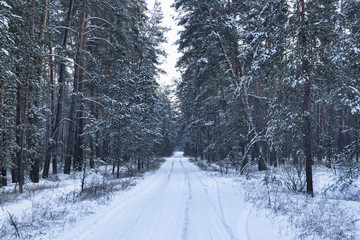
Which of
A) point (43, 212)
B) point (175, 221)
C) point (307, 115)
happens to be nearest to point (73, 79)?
point (43, 212)

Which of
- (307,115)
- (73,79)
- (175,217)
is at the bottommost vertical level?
(175,217)

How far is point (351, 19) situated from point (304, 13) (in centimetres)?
273

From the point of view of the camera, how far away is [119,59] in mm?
16656

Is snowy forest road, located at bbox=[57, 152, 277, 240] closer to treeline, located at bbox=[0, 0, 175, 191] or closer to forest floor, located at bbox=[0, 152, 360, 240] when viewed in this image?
forest floor, located at bbox=[0, 152, 360, 240]

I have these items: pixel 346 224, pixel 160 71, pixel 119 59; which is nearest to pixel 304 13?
pixel 346 224

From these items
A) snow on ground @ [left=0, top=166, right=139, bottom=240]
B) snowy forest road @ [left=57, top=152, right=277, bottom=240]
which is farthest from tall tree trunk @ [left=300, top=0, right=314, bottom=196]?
snow on ground @ [left=0, top=166, right=139, bottom=240]

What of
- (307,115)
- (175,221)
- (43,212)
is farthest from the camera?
(307,115)

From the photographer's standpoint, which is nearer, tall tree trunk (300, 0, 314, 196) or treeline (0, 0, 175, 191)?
treeline (0, 0, 175, 191)

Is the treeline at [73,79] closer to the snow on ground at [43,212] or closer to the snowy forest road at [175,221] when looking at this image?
the snow on ground at [43,212]

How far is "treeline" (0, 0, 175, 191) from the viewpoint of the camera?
8539 mm

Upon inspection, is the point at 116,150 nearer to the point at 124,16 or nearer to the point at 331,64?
the point at 124,16

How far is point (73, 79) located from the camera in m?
16.9

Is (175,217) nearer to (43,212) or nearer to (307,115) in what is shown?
(43,212)

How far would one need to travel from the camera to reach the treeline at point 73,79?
854 cm
